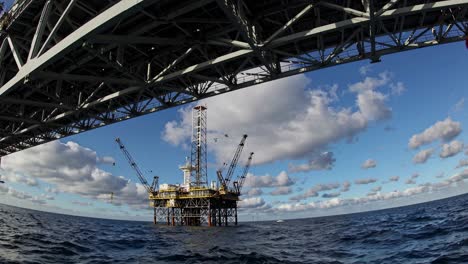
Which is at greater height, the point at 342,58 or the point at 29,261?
the point at 342,58

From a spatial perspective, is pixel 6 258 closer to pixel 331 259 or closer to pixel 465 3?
pixel 331 259

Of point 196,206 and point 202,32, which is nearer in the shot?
point 202,32

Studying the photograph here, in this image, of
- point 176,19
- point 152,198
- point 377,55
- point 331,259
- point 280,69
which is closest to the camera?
point 331,259

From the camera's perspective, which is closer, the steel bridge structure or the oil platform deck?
the steel bridge structure

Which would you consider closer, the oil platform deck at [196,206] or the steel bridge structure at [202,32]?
the steel bridge structure at [202,32]

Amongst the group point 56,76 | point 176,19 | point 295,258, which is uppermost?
point 176,19

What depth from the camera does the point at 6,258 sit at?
1189 cm

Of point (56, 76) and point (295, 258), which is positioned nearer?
point (295, 258)

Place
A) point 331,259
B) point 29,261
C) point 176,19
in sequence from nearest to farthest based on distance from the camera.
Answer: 1. point 29,261
2. point 331,259
3. point 176,19

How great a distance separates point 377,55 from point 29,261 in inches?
693

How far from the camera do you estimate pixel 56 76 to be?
15875 millimetres

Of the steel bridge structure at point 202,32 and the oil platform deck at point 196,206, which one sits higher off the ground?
the steel bridge structure at point 202,32

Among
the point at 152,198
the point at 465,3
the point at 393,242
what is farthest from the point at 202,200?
the point at 465,3

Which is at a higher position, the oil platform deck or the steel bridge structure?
the steel bridge structure
